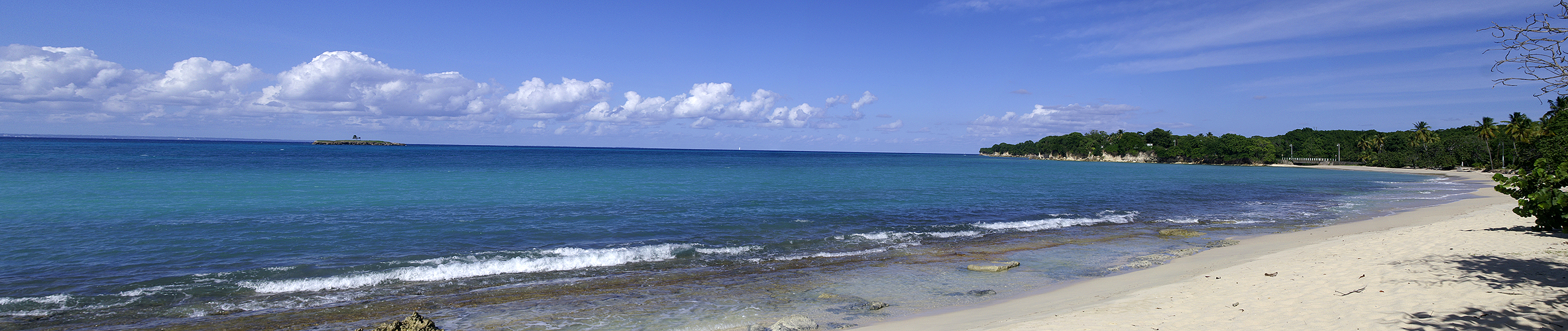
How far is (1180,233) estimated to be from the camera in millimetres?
16391

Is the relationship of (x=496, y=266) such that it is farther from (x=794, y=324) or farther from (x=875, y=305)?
(x=875, y=305)

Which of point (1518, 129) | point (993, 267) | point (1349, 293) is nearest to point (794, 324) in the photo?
point (993, 267)

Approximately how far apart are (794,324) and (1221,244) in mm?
12240

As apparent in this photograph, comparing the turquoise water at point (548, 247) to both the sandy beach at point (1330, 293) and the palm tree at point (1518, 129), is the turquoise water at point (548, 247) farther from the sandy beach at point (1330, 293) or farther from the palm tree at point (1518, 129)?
the palm tree at point (1518, 129)

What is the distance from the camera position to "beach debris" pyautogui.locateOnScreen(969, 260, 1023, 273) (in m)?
11.1

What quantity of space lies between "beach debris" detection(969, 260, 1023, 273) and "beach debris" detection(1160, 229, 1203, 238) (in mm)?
7243

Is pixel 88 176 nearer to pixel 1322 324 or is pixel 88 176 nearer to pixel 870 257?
pixel 870 257

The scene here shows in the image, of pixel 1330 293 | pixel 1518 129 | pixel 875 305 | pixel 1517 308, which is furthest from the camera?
pixel 1518 129

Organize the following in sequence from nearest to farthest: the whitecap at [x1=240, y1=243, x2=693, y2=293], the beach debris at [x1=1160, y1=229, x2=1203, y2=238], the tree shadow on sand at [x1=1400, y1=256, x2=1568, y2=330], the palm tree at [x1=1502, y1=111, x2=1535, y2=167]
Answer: the tree shadow on sand at [x1=1400, y1=256, x2=1568, y2=330]
the whitecap at [x1=240, y1=243, x2=693, y2=293]
the beach debris at [x1=1160, y1=229, x2=1203, y2=238]
the palm tree at [x1=1502, y1=111, x2=1535, y2=167]

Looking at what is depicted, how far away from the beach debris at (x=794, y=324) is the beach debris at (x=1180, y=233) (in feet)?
42.5

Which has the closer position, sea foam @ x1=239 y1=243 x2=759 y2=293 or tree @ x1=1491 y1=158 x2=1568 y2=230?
sea foam @ x1=239 y1=243 x2=759 y2=293

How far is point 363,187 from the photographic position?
28.5 meters

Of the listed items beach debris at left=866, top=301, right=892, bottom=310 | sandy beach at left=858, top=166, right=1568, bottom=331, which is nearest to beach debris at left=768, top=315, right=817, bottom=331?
sandy beach at left=858, top=166, right=1568, bottom=331

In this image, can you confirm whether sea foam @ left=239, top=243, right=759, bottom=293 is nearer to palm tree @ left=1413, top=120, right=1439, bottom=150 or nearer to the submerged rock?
the submerged rock
